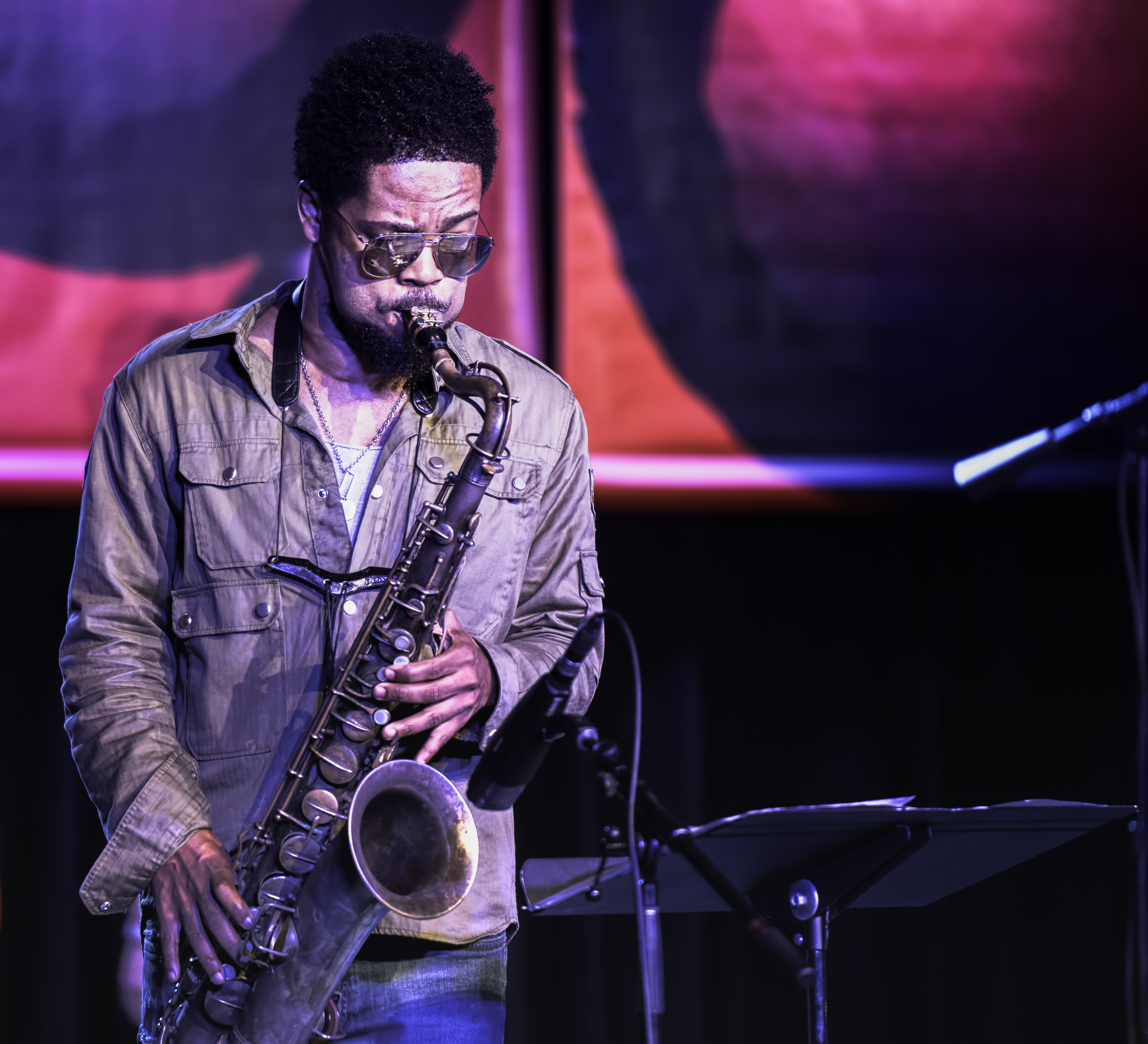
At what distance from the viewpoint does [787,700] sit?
12.0ft

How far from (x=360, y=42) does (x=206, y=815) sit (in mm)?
1392

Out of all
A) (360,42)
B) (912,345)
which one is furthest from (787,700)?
(360,42)

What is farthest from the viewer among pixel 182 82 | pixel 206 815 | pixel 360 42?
pixel 182 82

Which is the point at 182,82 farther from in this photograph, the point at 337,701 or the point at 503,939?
the point at 503,939

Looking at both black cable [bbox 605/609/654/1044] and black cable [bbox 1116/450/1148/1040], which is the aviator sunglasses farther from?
black cable [bbox 1116/450/1148/1040]

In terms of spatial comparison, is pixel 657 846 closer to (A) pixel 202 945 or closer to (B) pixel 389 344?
(A) pixel 202 945

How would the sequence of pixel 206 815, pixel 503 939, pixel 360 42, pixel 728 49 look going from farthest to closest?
pixel 728 49 → pixel 360 42 → pixel 503 939 → pixel 206 815

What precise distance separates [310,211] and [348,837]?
1.09 m

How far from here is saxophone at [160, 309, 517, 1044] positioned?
2145 millimetres

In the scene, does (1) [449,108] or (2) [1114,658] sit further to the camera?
(2) [1114,658]

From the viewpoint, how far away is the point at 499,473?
2459mm

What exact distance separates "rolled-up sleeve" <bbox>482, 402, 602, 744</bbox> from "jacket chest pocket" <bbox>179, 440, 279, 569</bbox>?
1.56ft

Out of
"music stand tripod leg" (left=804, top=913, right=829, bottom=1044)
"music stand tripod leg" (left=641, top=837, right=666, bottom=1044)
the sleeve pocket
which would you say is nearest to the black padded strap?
the sleeve pocket

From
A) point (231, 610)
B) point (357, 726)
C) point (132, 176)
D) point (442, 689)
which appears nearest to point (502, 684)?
point (442, 689)
